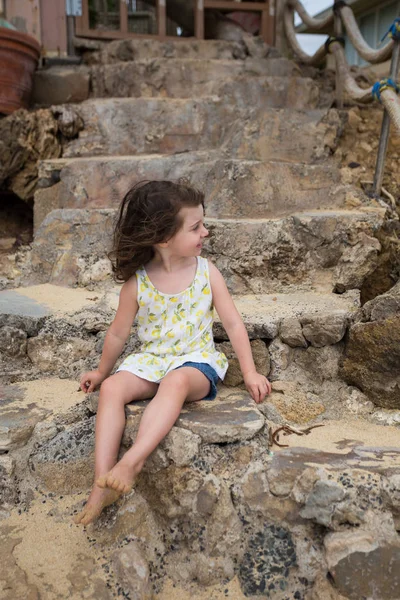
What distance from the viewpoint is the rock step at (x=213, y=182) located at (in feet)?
10.2

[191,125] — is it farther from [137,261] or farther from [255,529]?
[255,529]

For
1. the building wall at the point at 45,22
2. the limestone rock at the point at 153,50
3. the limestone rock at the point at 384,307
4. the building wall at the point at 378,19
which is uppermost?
the building wall at the point at 378,19

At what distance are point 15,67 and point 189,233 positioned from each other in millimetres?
2769

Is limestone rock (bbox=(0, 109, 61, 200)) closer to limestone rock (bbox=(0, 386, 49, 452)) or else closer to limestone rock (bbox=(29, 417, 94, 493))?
limestone rock (bbox=(0, 386, 49, 452))

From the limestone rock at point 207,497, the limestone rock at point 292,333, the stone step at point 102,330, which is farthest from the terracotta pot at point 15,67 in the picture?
the limestone rock at point 207,497

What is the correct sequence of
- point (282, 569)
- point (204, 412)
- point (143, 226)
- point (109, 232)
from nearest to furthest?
point (282, 569)
point (204, 412)
point (143, 226)
point (109, 232)

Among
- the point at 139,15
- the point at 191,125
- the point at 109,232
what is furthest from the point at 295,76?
the point at 139,15

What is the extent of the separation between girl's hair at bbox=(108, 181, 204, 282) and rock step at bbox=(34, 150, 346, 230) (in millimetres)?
1105

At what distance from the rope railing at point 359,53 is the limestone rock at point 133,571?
231 centimetres

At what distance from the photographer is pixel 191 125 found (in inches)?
156

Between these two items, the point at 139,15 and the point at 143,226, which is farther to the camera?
the point at 139,15

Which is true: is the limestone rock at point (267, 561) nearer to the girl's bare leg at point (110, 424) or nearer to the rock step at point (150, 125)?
the girl's bare leg at point (110, 424)

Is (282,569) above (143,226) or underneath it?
underneath

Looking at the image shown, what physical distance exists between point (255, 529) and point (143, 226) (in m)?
1.05
